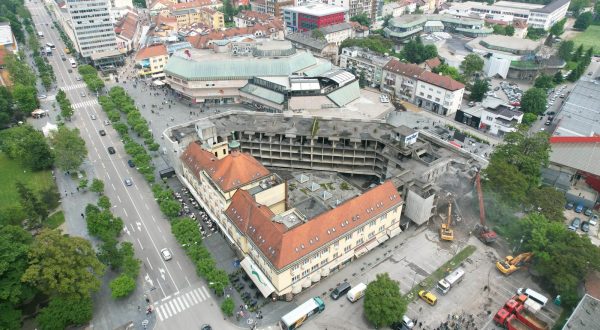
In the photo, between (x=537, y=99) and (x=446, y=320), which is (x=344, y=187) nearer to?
(x=446, y=320)

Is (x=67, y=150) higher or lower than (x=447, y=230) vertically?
higher

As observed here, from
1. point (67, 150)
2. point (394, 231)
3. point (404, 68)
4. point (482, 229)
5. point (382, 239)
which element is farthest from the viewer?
point (404, 68)

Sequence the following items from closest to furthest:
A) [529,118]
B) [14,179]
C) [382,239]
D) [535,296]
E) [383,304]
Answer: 1. [383,304]
2. [535,296]
3. [382,239]
4. [14,179]
5. [529,118]

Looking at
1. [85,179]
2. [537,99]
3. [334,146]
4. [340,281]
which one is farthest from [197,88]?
[537,99]

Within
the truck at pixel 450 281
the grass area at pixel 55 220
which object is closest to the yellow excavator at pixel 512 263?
the truck at pixel 450 281

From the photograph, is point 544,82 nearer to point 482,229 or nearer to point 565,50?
point 565,50

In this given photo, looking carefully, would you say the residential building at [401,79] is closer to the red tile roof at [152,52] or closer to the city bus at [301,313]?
the red tile roof at [152,52]

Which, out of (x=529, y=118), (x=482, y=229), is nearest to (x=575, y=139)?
(x=529, y=118)
